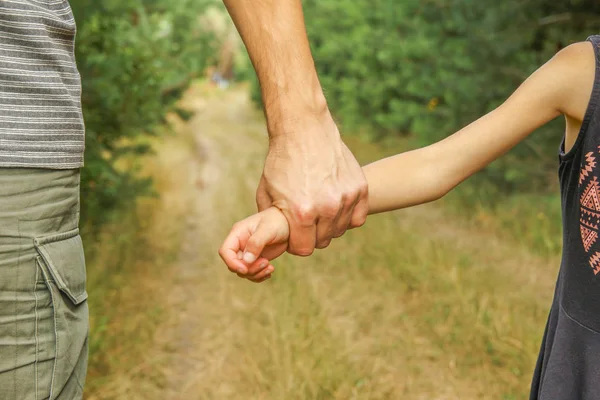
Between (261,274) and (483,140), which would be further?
(483,140)

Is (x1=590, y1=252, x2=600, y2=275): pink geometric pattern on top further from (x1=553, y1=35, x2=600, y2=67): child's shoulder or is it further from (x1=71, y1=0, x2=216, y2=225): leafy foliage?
(x1=71, y1=0, x2=216, y2=225): leafy foliage

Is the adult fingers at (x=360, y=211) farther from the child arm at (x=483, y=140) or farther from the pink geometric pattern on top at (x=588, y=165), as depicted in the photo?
the pink geometric pattern on top at (x=588, y=165)

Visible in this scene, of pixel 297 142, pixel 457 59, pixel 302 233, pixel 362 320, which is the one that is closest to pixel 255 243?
pixel 302 233

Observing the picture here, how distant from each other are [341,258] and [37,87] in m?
4.40

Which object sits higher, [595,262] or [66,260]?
[66,260]

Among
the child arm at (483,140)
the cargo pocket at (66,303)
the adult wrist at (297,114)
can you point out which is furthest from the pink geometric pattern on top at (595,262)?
the cargo pocket at (66,303)

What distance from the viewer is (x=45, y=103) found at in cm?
122

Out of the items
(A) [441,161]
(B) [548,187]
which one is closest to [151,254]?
(B) [548,187]

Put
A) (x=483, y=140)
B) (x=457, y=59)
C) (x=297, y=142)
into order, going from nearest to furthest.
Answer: (x=297, y=142), (x=483, y=140), (x=457, y=59)

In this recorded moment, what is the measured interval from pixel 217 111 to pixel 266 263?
766 inches

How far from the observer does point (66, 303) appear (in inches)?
49.5

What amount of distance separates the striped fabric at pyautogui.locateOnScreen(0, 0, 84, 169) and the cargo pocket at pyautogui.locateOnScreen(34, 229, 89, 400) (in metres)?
0.14

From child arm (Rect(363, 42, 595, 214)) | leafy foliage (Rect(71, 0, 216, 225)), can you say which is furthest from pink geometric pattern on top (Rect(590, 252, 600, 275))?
leafy foliage (Rect(71, 0, 216, 225))

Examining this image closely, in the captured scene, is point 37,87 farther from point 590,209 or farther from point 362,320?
point 362,320
